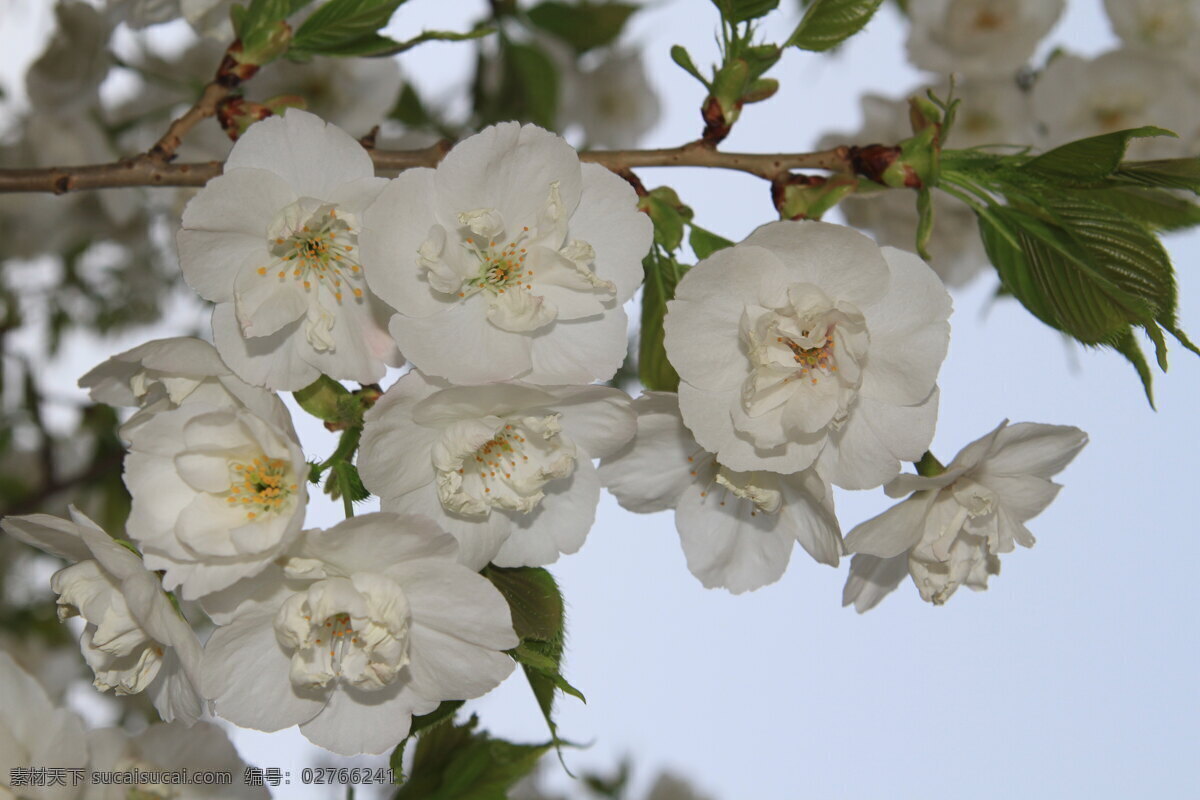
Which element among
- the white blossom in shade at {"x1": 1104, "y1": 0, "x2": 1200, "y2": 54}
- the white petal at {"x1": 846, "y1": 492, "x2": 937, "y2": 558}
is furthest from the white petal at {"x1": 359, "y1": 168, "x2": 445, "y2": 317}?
the white blossom in shade at {"x1": 1104, "y1": 0, "x2": 1200, "y2": 54}

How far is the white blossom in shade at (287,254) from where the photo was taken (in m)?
0.90

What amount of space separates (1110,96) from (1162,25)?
6.5 inches

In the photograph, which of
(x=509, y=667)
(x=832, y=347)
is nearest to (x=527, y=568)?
(x=509, y=667)

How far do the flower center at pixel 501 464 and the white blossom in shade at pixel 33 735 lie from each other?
0.56 m

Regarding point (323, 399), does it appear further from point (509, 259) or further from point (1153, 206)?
point (1153, 206)

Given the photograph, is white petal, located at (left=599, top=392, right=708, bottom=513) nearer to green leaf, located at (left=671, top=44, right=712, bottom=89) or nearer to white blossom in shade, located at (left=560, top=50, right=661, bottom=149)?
green leaf, located at (left=671, top=44, right=712, bottom=89)

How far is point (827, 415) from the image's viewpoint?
0.91 meters

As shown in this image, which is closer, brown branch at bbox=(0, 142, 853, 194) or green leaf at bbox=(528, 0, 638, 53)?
brown branch at bbox=(0, 142, 853, 194)

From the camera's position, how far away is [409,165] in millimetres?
1119

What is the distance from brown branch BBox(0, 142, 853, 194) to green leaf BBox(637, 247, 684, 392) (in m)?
0.10

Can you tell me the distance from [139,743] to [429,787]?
1.11 feet

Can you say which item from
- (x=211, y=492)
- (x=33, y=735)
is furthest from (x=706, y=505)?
(x=33, y=735)

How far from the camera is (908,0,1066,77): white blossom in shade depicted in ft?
5.95

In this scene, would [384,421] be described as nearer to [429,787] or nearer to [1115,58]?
[429,787]
